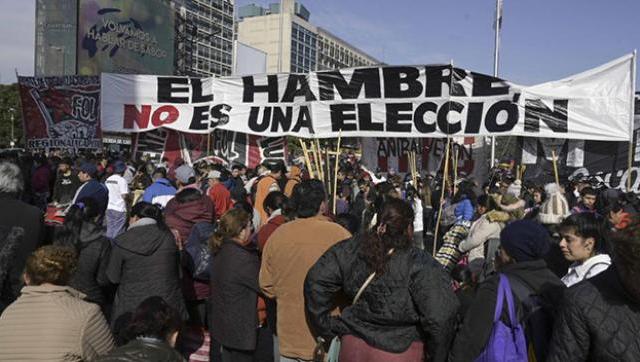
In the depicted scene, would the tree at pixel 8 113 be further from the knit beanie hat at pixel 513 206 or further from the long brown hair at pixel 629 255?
the long brown hair at pixel 629 255

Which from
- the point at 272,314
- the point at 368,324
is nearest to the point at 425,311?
the point at 368,324

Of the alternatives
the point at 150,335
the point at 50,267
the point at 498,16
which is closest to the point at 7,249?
the point at 50,267

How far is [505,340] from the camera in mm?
2602

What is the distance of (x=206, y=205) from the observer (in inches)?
217

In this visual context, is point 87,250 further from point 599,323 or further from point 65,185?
point 65,185

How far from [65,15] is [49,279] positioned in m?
56.2

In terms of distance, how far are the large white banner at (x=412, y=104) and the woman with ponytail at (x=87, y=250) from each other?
519 centimetres

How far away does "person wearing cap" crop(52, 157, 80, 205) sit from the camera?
873 centimetres

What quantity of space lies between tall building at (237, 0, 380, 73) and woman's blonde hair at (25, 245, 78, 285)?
339 ft

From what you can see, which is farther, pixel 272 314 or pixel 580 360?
pixel 272 314

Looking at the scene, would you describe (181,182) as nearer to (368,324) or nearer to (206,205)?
(206,205)

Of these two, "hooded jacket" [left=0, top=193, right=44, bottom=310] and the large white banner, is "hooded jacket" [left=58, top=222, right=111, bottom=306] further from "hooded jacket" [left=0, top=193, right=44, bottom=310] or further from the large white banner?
the large white banner

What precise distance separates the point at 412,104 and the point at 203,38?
7962 cm

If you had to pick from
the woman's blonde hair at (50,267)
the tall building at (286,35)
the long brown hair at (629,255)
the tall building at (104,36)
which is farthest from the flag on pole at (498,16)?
the tall building at (286,35)
